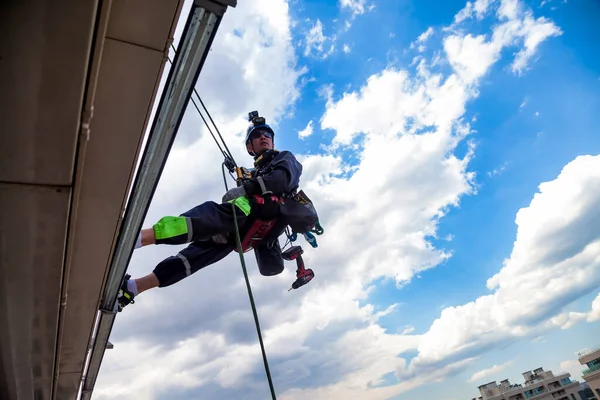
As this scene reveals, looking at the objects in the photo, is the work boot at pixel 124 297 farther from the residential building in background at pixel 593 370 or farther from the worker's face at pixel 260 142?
the residential building in background at pixel 593 370

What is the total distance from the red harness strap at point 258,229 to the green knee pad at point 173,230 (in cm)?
76

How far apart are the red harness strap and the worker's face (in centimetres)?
90

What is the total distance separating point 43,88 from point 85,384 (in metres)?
3.30

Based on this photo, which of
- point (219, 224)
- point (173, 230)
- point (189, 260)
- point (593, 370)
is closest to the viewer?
point (173, 230)

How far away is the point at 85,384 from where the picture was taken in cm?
341

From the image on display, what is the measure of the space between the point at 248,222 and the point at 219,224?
524 millimetres

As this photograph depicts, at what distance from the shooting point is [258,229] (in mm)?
3865

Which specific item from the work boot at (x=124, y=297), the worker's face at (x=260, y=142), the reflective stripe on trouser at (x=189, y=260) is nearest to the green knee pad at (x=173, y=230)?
the work boot at (x=124, y=297)

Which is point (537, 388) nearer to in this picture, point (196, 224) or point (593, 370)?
point (593, 370)

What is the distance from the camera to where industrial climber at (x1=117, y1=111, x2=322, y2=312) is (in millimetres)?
3092

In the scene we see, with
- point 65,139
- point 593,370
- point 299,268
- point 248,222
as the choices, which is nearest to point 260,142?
point 248,222

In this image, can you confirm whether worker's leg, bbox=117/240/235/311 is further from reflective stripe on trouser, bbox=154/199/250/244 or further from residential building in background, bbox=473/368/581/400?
residential building in background, bbox=473/368/581/400

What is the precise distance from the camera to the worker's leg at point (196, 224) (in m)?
2.88

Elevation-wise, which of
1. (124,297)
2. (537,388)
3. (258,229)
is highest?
(258,229)
